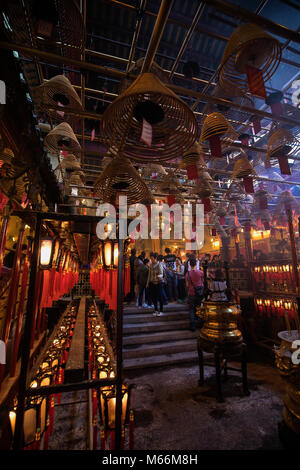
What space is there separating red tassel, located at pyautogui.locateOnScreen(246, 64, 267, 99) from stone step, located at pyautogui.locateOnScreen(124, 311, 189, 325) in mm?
7179

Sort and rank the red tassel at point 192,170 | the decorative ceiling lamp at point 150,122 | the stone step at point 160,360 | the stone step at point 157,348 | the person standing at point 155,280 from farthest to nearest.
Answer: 1. the person standing at point 155,280
2. the stone step at point 157,348
3. the stone step at point 160,360
4. the red tassel at point 192,170
5. the decorative ceiling lamp at point 150,122

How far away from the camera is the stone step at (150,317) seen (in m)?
7.30

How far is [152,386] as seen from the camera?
4477mm

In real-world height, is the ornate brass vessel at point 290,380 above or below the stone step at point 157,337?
above

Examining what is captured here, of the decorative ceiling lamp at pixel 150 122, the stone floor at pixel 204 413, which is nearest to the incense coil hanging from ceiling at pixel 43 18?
the decorative ceiling lamp at pixel 150 122

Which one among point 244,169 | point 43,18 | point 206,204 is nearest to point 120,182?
point 43,18

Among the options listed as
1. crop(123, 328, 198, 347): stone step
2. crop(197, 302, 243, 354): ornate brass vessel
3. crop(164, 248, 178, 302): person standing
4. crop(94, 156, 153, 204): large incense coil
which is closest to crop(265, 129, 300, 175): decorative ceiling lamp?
crop(94, 156, 153, 204): large incense coil

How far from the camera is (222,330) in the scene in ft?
13.3

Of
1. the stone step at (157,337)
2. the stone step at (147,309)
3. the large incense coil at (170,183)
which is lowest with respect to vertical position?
the stone step at (157,337)

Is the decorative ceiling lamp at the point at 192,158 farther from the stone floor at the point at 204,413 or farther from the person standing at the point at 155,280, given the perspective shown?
the stone floor at the point at 204,413

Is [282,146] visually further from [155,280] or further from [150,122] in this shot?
[155,280]

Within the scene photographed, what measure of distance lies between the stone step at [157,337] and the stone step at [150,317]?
0.57m

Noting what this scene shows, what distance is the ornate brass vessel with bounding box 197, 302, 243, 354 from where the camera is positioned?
3.98 m

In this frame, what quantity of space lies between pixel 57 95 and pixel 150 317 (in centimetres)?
712
